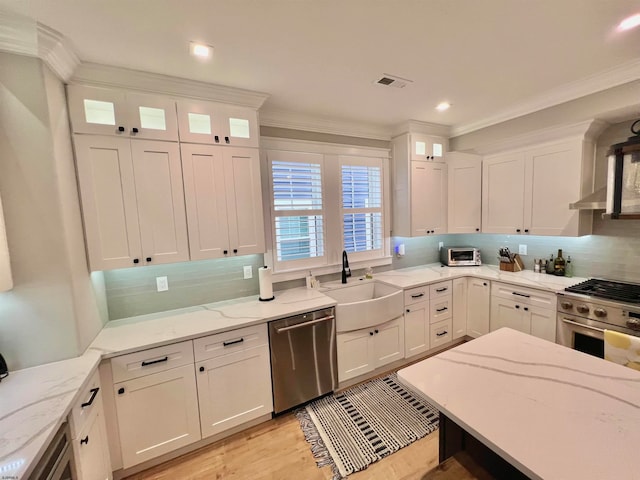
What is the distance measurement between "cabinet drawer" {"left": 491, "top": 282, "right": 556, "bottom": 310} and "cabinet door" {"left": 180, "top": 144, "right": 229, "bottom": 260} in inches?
112

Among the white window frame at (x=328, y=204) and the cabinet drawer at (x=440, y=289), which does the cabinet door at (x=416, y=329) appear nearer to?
the cabinet drawer at (x=440, y=289)

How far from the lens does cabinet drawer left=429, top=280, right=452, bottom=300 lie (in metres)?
2.98

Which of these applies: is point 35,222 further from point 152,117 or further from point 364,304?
point 364,304

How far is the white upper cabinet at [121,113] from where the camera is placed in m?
1.71

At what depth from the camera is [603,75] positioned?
6.94ft

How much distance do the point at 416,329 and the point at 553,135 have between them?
2367mm

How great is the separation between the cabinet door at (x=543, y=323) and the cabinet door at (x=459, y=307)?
70 centimetres

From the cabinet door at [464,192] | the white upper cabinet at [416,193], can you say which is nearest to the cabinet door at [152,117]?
the white upper cabinet at [416,193]

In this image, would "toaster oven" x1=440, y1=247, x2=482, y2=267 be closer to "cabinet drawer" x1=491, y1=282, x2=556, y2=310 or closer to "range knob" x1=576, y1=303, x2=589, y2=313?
"cabinet drawer" x1=491, y1=282, x2=556, y2=310

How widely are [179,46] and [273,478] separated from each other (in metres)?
2.76

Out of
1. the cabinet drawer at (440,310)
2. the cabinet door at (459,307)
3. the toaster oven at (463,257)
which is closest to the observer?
the cabinet drawer at (440,310)

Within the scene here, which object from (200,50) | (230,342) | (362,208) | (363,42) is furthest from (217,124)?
(362,208)

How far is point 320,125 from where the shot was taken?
2861mm

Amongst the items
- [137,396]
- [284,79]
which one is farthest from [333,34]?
[137,396]
